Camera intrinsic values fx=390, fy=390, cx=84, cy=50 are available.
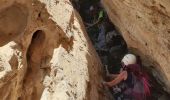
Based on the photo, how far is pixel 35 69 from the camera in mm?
6590

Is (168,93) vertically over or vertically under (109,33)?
under

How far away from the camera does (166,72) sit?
22.0 feet

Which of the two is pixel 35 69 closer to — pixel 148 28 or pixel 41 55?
pixel 41 55

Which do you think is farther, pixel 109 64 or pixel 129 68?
pixel 109 64

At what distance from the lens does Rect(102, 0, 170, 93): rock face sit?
6117 millimetres

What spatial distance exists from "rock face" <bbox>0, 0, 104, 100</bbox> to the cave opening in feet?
4.25

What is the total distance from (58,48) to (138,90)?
183 cm

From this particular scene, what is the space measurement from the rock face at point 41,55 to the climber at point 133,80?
639 mm

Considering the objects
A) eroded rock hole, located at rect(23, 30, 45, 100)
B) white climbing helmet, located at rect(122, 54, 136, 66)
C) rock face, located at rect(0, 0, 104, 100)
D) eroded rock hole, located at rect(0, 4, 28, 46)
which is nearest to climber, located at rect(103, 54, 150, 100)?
white climbing helmet, located at rect(122, 54, 136, 66)

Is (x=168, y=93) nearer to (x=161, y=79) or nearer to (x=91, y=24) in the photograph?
(x=161, y=79)

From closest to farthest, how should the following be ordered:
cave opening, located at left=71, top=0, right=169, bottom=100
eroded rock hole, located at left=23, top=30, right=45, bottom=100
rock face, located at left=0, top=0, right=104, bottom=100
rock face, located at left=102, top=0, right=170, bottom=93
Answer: rock face, located at left=0, top=0, right=104, bottom=100
rock face, located at left=102, top=0, right=170, bottom=93
eroded rock hole, located at left=23, top=30, right=45, bottom=100
cave opening, located at left=71, top=0, right=169, bottom=100

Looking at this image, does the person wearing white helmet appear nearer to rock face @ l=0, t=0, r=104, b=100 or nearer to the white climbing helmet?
the white climbing helmet

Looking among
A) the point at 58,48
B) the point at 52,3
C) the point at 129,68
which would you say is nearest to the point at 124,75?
the point at 129,68

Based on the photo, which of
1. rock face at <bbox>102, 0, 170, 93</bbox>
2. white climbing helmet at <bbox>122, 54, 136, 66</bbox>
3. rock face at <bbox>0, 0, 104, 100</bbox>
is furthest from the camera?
white climbing helmet at <bbox>122, 54, 136, 66</bbox>
